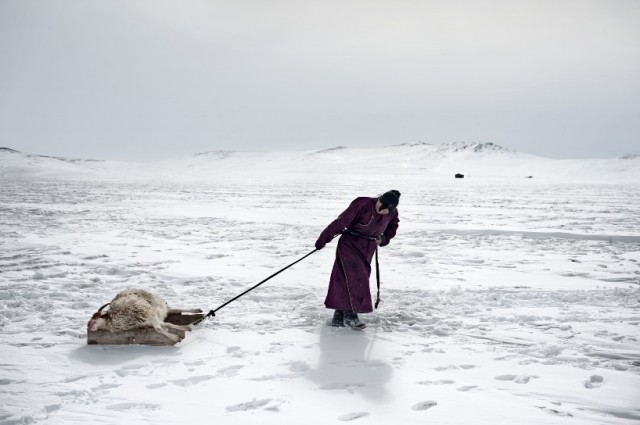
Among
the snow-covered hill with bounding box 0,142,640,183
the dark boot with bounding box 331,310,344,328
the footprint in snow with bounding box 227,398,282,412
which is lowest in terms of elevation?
the footprint in snow with bounding box 227,398,282,412

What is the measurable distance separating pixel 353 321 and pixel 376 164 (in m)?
80.6

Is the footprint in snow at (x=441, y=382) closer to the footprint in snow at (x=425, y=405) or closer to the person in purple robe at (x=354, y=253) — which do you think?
the footprint in snow at (x=425, y=405)

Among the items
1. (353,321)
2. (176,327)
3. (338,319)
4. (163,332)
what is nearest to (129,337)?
(163,332)

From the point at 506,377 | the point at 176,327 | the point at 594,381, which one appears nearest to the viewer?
the point at 594,381

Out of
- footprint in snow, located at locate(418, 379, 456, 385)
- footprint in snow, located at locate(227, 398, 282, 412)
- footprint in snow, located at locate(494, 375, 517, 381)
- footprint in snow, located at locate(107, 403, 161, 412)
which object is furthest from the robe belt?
footprint in snow, located at locate(107, 403, 161, 412)

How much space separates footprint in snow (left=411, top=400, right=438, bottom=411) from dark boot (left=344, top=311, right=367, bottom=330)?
1544mm

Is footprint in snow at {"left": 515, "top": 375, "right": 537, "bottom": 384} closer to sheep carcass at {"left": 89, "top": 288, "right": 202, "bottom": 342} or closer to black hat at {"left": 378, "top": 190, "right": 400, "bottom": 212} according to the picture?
black hat at {"left": 378, "top": 190, "right": 400, "bottom": 212}

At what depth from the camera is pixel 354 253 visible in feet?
16.4

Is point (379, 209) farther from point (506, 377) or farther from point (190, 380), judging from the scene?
point (190, 380)

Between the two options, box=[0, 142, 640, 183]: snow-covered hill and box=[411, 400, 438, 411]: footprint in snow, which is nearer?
box=[411, 400, 438, 411]: footprint in snow

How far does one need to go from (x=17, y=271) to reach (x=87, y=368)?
13.6ft

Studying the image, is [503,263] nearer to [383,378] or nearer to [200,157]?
[383,378]

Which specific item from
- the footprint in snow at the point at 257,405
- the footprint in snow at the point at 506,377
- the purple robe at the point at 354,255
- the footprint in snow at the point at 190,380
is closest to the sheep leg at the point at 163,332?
the footprint in snow at the point at 190,380

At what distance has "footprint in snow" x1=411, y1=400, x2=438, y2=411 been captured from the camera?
328 cm
